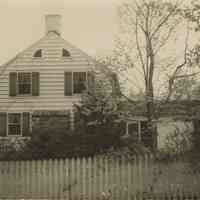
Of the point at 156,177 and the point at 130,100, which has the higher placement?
the point at 130,100

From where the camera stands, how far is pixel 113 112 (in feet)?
99.4

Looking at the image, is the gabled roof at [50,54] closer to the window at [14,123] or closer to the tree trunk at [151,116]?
the window at [14,123]

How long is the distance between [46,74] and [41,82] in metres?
0.64

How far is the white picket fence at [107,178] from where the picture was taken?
60.1 feet

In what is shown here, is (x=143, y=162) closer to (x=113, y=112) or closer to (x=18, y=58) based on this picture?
(x=113, y=112)

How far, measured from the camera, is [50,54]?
3984 cm

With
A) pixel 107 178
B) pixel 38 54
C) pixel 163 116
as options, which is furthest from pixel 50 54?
pixel 107 178

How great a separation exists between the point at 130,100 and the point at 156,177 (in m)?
13.1

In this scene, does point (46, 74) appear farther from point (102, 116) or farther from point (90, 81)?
point (102, 116)

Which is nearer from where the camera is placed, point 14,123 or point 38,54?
point 14,123

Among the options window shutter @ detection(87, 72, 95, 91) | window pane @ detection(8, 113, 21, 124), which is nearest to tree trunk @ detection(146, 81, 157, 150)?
window shutter @ detection(87, 72, 95, 91)

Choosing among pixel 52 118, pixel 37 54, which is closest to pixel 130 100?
pixel 52 118

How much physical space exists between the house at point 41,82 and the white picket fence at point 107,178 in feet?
67.2

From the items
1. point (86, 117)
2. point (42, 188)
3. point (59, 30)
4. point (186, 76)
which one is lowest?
point (42, 188)
